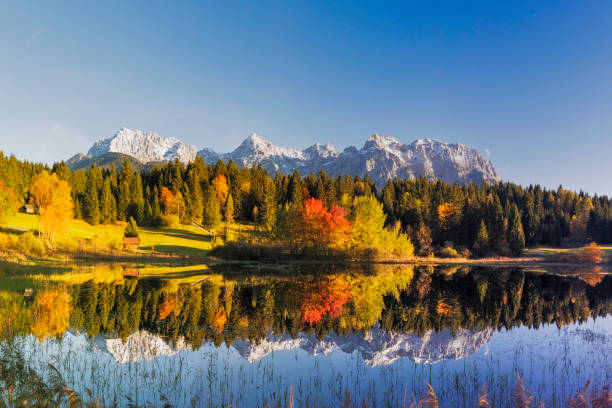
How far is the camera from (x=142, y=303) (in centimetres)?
2180

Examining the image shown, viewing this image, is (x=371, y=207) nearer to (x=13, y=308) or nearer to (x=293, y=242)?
(x=293, y=242)

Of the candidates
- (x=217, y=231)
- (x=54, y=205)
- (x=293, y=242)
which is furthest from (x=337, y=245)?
(x=54, y=205)

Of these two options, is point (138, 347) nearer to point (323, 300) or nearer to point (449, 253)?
point (323, 300)

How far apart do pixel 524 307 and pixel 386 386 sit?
1846 cm

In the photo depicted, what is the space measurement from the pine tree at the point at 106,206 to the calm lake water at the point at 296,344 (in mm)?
63522

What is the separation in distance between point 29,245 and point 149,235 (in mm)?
31125

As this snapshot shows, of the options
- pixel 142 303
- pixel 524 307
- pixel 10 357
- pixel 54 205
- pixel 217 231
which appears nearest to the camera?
pixel 10 357

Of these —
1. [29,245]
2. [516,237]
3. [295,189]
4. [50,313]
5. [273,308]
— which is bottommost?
[273,308]

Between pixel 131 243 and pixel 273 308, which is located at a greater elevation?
pixel 131 243

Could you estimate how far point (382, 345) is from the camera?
49.1 feet

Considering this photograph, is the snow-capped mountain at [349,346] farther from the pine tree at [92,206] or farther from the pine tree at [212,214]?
the pine tree at [92,206]

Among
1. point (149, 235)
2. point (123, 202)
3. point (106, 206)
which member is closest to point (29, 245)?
point (149, 235)

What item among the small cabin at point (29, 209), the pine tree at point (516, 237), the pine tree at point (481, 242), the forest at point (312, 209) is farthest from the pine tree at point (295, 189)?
the small cabin at point (29, 209)

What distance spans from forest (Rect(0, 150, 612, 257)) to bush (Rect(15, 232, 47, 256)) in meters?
10.4
